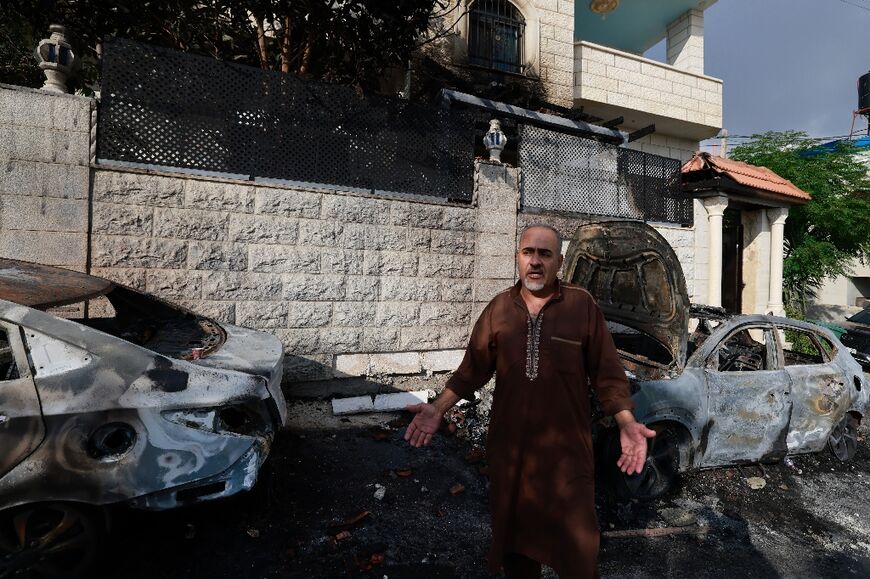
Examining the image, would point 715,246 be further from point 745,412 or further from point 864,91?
point 864,91

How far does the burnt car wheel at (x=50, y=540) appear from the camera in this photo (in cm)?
222

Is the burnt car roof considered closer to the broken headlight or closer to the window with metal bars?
the broken headlight

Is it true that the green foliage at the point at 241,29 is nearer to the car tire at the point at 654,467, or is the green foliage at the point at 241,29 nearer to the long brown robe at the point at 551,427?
the long brown robe at the point at 551,427

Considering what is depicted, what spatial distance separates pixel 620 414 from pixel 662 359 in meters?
3.88

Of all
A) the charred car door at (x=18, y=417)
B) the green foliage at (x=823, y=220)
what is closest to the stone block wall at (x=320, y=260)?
the charred car door at (x=18, y=417)

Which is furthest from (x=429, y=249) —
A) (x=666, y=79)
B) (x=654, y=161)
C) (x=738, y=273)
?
(x=666, y=79)

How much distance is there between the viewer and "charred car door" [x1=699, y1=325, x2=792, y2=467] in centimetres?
377

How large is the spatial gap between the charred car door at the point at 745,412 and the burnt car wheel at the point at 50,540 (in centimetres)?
451

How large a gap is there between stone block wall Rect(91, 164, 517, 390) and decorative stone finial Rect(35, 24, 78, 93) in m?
0.99

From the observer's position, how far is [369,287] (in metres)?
5.51

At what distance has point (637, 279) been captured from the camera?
3986 mm

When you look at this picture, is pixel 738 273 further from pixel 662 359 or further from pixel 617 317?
pixel 617 317

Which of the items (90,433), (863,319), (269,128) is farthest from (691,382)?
(863,319)

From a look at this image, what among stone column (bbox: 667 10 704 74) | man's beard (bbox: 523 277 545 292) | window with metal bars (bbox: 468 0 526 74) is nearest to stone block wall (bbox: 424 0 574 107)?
window with metal bars (bbox: 468 0 526 74)
